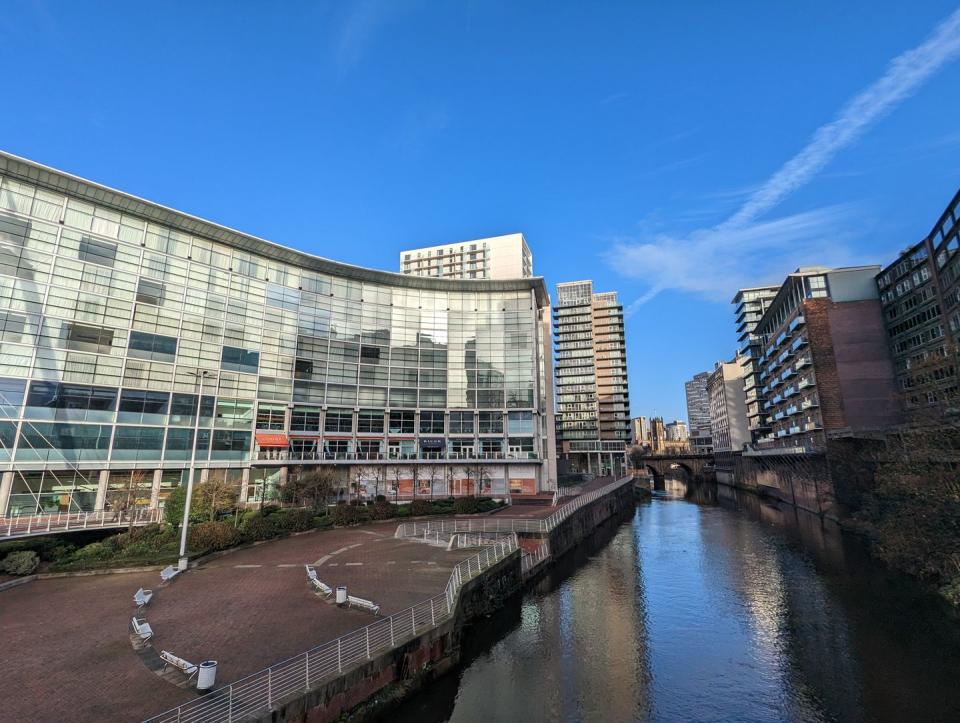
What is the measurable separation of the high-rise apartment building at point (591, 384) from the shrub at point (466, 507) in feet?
219

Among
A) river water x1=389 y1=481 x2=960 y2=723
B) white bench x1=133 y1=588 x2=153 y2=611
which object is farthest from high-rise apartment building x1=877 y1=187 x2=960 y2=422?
white bench x1=133 y1=588 x2=153 y2=611

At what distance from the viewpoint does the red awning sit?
5315 cm

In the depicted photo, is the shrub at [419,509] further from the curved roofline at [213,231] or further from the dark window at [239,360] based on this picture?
the curved roofline at [213,231]

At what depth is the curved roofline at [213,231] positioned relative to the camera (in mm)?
41875

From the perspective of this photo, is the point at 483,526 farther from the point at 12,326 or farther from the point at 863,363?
the point at 863,363

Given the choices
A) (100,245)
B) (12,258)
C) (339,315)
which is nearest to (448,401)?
(339,315)

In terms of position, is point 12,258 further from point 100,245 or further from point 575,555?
point 575,555

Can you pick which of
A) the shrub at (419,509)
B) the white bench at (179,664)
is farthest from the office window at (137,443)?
the white bench at (179,664)

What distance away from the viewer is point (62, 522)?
3158 cm

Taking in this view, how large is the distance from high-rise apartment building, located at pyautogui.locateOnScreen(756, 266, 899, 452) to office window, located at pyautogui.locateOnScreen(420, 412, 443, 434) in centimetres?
4642

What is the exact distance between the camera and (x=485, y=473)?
6016 centimetres

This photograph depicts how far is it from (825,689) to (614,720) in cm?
794

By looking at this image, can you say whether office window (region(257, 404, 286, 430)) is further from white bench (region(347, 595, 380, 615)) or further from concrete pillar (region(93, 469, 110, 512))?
white bench (region(347, 595, 380, 615))

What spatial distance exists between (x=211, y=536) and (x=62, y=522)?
1120cm
